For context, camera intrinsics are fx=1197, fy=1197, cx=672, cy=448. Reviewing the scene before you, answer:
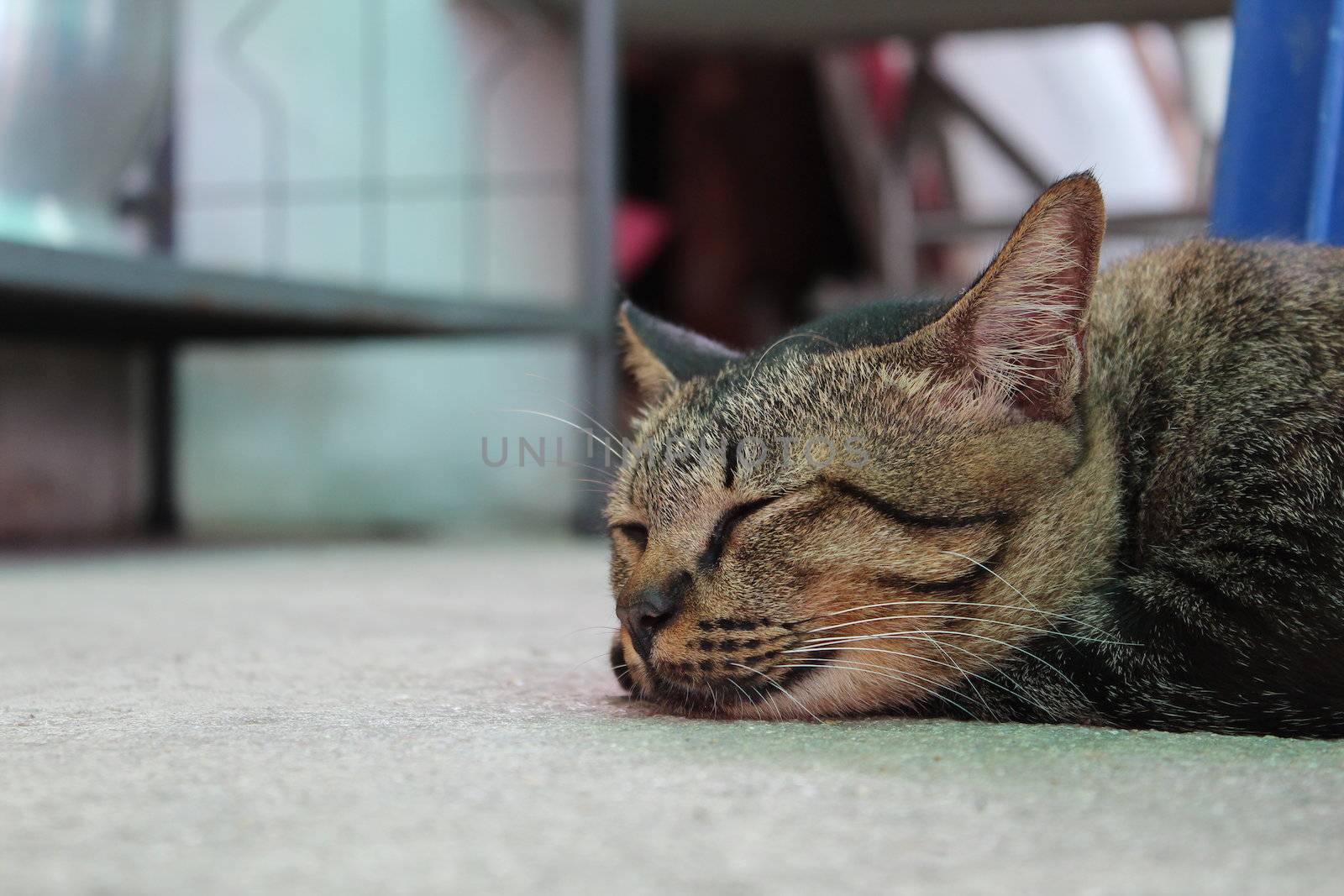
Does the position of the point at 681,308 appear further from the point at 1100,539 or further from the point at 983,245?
the point at 1100,539

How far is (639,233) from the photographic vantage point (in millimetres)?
6457

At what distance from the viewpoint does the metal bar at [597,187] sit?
3494mm

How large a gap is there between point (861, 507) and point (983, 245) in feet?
17.2

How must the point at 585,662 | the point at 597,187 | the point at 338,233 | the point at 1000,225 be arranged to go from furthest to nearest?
the point at 1000,225 < the point at 338,233 < the point at 597,187 < the point at 585,662

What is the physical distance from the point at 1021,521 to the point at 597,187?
2.55m

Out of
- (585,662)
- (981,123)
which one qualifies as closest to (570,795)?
(585,662)

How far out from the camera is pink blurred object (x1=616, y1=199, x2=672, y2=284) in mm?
6410

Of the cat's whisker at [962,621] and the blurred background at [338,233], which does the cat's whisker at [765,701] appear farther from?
the blurred background at [338,233]

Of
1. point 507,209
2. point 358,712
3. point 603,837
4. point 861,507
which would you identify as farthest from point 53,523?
point 603,837

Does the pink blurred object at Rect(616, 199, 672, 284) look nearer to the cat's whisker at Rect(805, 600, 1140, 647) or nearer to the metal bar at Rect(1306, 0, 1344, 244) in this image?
the metal bar at Rect(1306, 0, 1344, 244)

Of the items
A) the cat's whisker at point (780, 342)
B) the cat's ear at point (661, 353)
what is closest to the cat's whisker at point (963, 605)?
the cat's whisker at point (780, 342)

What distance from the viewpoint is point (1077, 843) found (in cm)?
70

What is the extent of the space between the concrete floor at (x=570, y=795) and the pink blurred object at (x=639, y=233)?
5.17 meters

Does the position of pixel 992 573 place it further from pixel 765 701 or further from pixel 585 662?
pixel 585 662
